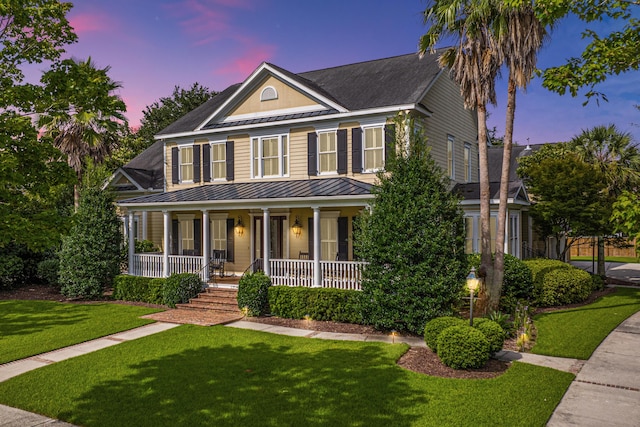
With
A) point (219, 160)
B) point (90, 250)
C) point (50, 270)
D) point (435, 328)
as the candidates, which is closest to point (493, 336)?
point (435, 328)

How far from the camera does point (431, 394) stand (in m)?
7.71

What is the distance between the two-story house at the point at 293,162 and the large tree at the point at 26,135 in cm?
887

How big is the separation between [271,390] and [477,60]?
11.7 metres

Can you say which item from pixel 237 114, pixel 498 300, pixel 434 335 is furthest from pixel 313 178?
pixel 434 335

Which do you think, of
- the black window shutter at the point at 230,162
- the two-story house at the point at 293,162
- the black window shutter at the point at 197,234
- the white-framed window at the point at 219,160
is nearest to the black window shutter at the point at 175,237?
the two-story house at the point at 293,162

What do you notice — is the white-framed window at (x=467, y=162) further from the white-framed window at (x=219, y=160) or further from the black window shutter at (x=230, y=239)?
the white-framed window at (x=219, y=160)

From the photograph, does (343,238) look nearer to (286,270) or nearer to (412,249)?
(286,270)

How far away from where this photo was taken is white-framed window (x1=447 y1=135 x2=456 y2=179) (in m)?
19.7

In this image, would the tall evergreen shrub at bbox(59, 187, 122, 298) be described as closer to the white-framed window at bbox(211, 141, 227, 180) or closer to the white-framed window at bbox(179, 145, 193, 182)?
the white-framed window at bbox(179, 145, 193, 182)

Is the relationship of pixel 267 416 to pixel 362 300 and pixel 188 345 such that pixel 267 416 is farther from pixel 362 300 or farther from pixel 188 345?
pixel 362 300

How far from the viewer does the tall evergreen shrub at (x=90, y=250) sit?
17.7 m

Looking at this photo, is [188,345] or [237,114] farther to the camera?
[237,114]

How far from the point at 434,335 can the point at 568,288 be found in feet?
27.1

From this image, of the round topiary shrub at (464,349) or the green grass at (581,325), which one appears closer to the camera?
the round topiary shrub at (464,349)
